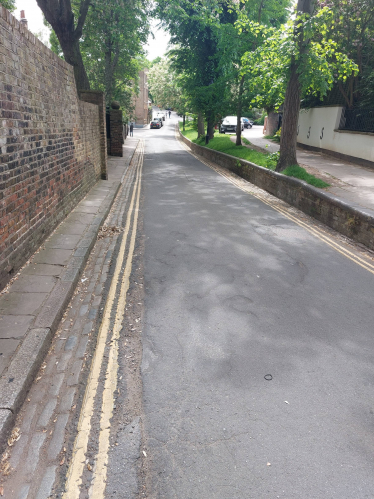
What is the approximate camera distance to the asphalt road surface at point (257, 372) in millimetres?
2455

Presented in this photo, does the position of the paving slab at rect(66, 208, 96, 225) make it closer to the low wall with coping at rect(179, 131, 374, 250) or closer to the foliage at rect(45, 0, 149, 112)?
the low wall with coping at rect(179, 131, 374, 250)

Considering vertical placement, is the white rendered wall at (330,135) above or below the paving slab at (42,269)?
above

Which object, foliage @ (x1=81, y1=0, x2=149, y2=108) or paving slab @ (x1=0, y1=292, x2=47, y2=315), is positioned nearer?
paving slab @ (x1=0, y1=292, x2=47, y2=315)

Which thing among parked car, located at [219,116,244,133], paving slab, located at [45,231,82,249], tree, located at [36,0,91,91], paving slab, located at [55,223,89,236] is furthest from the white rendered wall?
parked car, located at [219,116,244,133]

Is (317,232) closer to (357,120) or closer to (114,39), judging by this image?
(357,120)

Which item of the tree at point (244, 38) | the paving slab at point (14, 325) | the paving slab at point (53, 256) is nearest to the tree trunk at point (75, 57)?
the tree at point (244, 38)

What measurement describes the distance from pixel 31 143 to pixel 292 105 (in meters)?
10.3

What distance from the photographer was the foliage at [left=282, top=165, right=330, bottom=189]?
11.5m

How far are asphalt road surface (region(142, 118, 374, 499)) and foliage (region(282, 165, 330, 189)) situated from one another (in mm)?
5170

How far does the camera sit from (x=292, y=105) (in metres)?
12.8

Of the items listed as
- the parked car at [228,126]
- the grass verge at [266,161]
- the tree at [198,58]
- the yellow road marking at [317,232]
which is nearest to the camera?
the yellow road marking at [317,232]

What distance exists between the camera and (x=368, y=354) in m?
3.79

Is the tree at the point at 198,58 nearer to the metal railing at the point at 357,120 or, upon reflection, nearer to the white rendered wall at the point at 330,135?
the white rendered wall at the point at 330,135

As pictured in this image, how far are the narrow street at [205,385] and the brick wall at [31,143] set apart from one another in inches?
46.8
